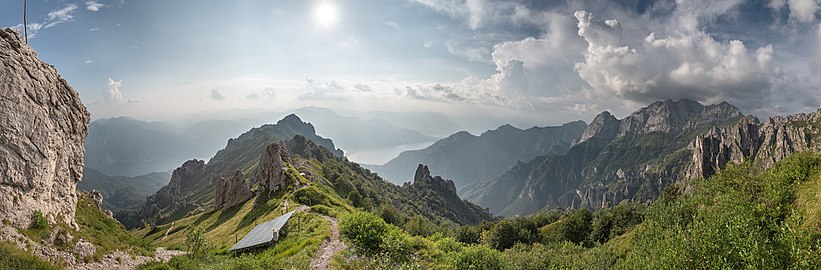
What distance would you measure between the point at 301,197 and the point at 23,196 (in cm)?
5621

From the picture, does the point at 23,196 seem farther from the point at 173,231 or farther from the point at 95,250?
the point at 173,231

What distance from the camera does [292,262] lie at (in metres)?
30.0

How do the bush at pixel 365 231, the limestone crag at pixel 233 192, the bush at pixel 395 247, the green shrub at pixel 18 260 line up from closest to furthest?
the green shrub at pixel 18 260 → the bush at pixel 395 247 → the bush at pixel 365 231 → the limestone crag at pixel 233 192

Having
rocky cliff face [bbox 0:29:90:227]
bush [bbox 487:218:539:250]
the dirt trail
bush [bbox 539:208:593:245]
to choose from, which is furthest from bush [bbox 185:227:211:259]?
bush [bbox 539:208:593:245]

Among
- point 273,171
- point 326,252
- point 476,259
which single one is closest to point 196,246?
point 326,252

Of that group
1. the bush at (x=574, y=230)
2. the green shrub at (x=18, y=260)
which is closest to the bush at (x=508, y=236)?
the bush at (x=574, y=230)

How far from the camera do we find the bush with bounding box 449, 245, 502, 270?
27697 mm

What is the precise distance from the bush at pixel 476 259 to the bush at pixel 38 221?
38072 millimetres

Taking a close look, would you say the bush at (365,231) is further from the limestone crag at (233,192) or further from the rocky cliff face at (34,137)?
the limestone crag at (233,192)

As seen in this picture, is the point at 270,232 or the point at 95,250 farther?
the point at 270,232

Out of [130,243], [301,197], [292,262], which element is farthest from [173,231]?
[292,262]

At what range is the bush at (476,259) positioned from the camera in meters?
27.7

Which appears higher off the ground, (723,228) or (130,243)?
(723,228)

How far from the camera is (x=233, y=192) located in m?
127
